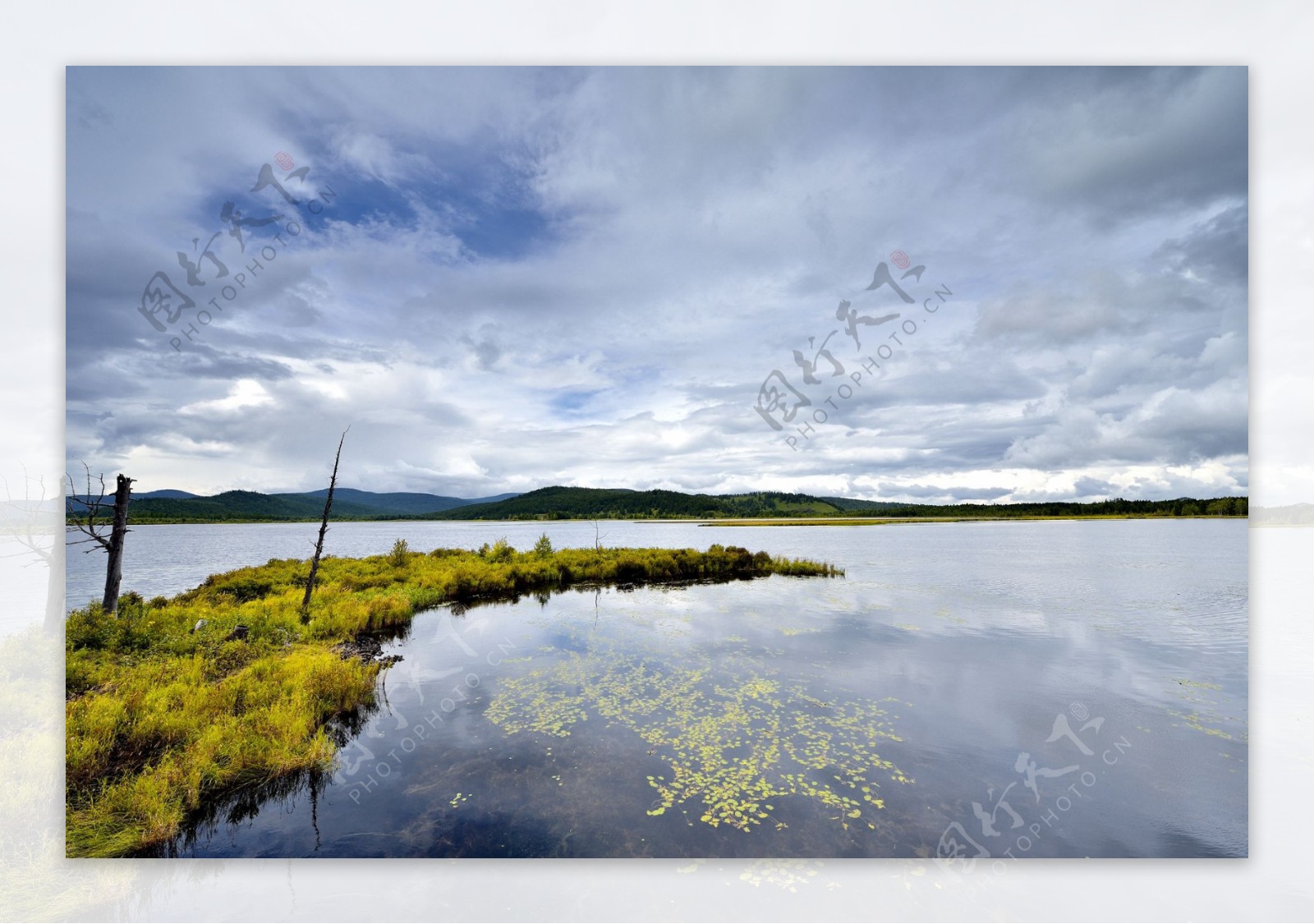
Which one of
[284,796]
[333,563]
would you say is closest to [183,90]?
[284,796]

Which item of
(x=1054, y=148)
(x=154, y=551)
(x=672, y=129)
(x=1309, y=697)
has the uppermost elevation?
(x=672, y=129)

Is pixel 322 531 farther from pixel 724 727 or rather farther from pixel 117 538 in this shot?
pixel 724 727

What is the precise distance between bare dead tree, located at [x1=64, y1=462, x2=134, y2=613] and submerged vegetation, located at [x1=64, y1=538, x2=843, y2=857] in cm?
52

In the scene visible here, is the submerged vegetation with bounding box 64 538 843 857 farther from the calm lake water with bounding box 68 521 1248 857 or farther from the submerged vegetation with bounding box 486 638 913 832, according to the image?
the submerged vegetation with bounding box 486 638 913 832

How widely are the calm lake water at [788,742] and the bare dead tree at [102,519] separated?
4143 millimetres

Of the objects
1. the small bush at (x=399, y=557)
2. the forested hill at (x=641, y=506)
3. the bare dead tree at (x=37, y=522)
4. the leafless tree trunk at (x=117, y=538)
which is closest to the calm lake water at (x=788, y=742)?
the bare dead tree at (x=37, y=522)

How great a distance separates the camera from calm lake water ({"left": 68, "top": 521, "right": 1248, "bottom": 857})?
15.2ft

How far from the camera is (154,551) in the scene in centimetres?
2936

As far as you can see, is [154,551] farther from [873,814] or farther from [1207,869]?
[1207,869]

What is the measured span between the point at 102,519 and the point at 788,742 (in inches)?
400

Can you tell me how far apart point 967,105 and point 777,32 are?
244 cm

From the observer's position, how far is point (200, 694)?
6500 millimetres

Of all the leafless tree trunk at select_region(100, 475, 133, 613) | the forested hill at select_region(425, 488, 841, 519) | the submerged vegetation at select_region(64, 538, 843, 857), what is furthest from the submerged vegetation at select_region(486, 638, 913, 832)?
the forested hill at select_region(425, 488, 841, 519)

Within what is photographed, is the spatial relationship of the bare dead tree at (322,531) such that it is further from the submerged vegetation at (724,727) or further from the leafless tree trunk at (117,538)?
the submerged vegetation at (724,727)
